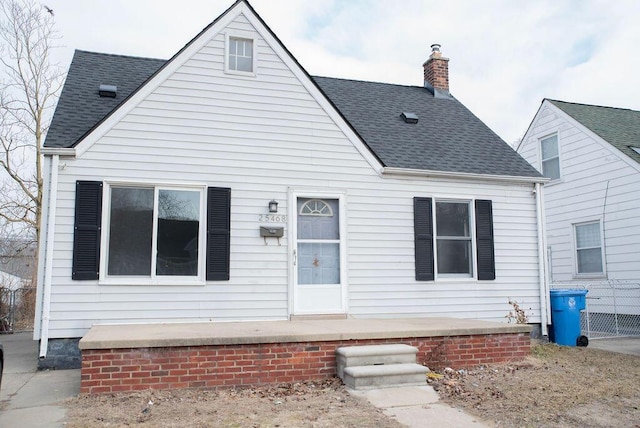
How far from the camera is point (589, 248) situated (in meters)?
12.4

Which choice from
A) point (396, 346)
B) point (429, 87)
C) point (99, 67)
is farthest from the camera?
point (429, 87)

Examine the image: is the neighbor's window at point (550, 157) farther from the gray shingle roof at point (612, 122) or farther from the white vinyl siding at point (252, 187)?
the white vinyl siding at point (252, 187)

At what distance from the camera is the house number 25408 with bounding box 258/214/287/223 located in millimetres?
8219

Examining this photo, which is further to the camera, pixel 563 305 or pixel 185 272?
pixel 563 305

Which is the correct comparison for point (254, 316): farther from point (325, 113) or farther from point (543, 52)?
point (543, 52)

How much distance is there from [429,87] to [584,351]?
7.48 meters

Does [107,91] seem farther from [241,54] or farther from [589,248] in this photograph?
[589,248]

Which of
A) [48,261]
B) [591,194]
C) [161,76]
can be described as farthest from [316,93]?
[591,194]

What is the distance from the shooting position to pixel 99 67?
1024 cm

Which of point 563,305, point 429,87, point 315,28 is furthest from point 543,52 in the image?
point 563,305

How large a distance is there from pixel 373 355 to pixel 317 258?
9.29ft

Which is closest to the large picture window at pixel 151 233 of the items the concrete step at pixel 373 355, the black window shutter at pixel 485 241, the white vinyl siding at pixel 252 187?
the white vinyl siding at pixel 252 187

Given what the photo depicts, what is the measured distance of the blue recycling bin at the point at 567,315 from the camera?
9367 millimetres

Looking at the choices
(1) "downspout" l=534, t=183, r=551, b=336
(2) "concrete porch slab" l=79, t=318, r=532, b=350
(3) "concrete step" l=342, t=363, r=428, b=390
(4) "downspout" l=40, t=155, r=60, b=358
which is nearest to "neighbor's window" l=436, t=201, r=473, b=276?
(1) "downspout" l=534, t=183, r=551, b=336
